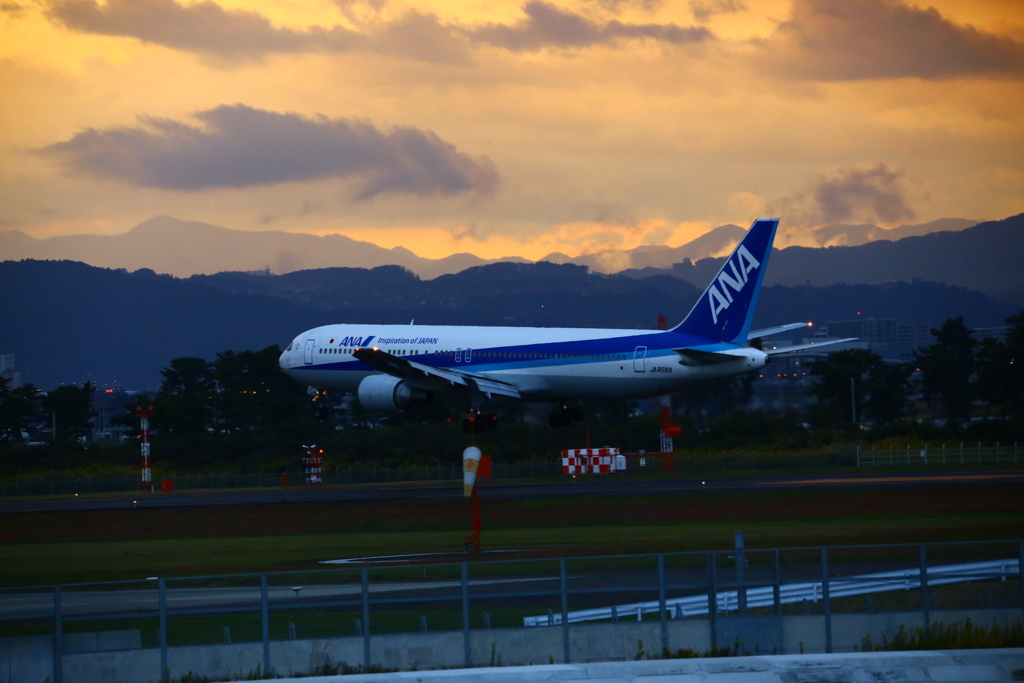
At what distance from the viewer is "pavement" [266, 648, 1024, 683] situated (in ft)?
44.0

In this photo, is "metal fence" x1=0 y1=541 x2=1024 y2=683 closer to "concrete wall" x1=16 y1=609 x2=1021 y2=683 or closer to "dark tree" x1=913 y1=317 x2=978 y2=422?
"concrete wall" x1=16 y1=609 x2=1021 y2=683

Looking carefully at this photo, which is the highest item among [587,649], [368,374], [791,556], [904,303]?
[904,303]

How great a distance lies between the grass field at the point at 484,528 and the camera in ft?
94.9

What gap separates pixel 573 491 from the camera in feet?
145

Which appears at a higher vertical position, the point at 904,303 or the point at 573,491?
the point at 904,303

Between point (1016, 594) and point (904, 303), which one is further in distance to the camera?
point (904, 303)

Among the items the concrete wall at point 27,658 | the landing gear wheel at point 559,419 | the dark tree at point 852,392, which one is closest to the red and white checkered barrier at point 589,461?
the landing gear wheel at point 559,419

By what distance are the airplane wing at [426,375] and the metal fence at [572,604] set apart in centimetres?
3477

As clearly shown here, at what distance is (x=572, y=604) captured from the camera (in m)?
16.4

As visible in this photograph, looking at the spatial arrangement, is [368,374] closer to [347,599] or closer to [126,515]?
[126,515]

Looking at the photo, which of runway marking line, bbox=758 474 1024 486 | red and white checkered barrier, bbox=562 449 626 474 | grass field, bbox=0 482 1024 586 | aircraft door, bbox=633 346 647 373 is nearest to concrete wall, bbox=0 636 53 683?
grass field, bbox=0 482 1024 586

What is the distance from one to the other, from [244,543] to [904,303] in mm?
166614

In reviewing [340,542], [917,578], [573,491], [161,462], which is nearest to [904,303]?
[161,462]

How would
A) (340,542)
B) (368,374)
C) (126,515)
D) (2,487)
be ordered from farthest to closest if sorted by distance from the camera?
(2,487), (368,374), (126,515), (340,542)
